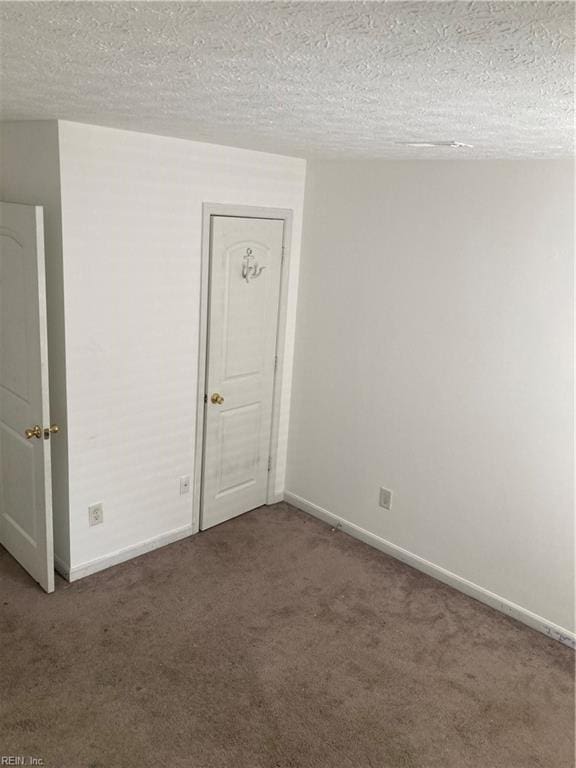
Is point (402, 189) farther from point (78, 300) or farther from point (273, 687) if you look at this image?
point (273, 687)

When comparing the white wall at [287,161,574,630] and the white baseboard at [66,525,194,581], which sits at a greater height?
the white wall at [287,161,574,630]

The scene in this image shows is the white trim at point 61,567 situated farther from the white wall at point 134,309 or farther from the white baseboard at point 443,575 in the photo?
the white baseboard at point 443,575

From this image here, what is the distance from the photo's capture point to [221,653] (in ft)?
9.52

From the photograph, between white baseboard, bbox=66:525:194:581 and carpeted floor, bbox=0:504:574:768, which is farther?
white baseboard, bbox=66:525:194:581

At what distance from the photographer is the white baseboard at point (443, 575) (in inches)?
126

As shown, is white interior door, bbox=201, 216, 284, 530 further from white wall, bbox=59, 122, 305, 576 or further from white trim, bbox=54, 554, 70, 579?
white trim, bbox=54, 554, 70, 579

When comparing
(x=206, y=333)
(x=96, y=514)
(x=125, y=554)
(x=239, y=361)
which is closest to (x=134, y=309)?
(x=206, y=333)

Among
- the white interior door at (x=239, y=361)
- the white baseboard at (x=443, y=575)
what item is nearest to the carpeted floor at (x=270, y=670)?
the white baseboard at (x=443, y=575)

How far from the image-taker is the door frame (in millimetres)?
3514

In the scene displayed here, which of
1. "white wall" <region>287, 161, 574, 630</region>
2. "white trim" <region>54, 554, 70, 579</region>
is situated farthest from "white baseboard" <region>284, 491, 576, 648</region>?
"white trim" <region>54, 554, 70, 579</region>

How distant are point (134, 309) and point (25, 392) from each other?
26.0 inches

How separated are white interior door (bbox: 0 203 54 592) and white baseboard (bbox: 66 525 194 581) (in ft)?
0.58

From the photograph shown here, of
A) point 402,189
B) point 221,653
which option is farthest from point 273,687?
point 402,189

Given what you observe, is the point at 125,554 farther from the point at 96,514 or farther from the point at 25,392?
the point at 25,392
